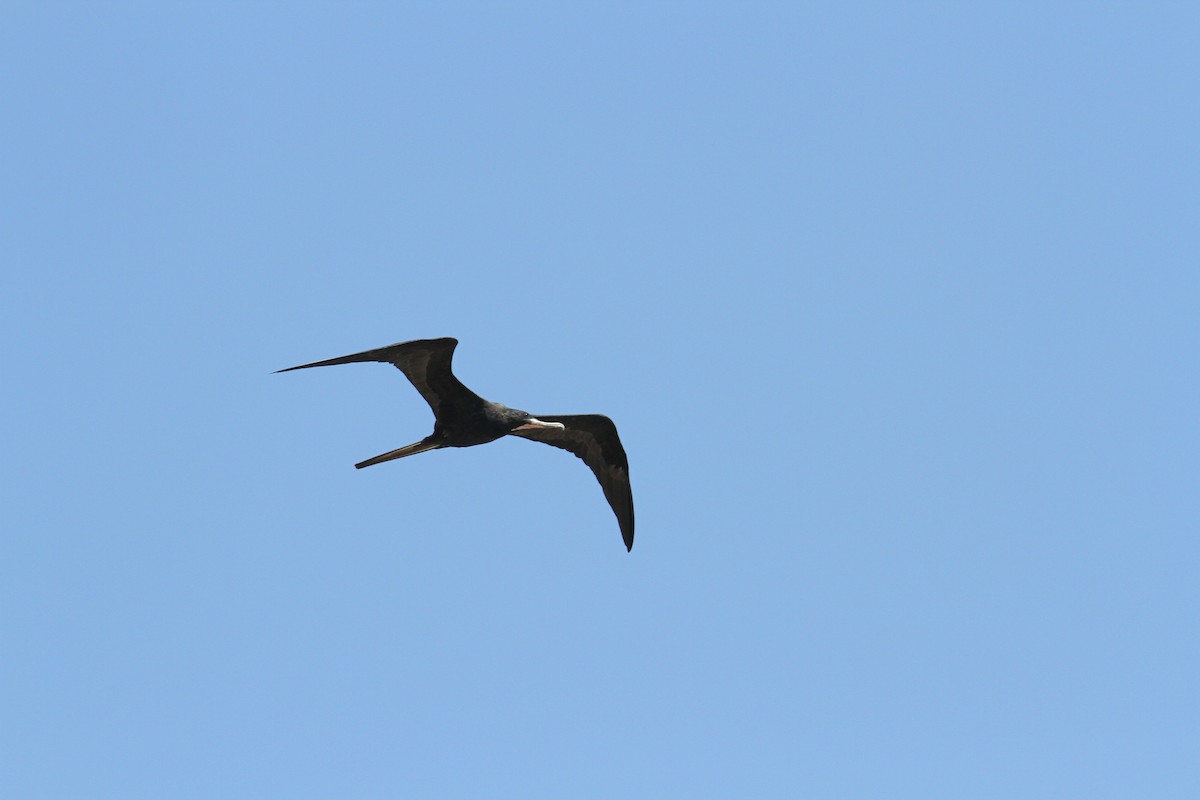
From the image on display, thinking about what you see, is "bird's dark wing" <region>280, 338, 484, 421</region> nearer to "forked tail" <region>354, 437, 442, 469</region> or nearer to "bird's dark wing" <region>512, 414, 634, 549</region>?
"forked tail" <region>354, 437, 442, 469</region>

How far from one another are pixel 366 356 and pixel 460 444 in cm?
256

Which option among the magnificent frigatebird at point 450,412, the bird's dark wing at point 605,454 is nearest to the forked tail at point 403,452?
the magnificent frigatebird at point 450,412

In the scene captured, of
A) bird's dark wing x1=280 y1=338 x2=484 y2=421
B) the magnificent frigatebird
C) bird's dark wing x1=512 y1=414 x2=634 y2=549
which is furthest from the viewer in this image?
bird's dark wing x1=512 y1=414 x2=634 y2=549

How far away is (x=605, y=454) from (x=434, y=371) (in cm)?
441

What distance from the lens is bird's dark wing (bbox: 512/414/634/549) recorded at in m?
19.2

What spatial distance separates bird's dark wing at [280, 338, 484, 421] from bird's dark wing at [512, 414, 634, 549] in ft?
9.01

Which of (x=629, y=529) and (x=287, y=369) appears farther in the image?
(x=629, y=529)

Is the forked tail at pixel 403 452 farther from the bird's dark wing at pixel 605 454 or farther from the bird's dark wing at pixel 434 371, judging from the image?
the bird's dark wing at pixel 605 454

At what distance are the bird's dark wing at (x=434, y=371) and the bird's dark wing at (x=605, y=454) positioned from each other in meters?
2.74

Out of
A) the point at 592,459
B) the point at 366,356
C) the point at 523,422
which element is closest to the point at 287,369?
the point at 366,356

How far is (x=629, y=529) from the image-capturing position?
1981 centimetres

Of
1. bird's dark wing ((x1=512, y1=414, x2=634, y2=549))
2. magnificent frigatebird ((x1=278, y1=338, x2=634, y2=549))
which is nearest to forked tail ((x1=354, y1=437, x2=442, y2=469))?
magnificent frigatebird ((x1=278, y1=338, x2=634, y2=549))

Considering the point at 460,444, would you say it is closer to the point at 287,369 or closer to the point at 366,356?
the point at 366,356

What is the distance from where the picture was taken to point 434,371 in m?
16.1
